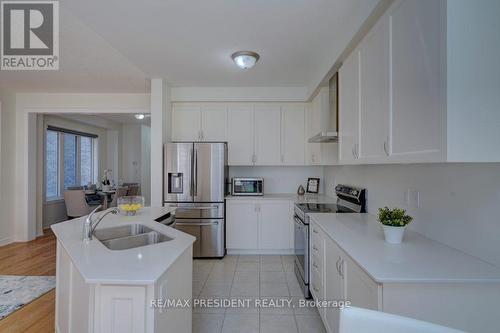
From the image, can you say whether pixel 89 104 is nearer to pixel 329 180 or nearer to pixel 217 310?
pixel 217 310

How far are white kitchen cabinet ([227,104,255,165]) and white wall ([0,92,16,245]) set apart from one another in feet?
12.3

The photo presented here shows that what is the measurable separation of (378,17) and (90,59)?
301 centimetres

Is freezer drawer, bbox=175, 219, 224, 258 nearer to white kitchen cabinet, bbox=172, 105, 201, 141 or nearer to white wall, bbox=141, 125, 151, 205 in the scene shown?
white kitchen cabinet, bbox=172, 105, 201, 141

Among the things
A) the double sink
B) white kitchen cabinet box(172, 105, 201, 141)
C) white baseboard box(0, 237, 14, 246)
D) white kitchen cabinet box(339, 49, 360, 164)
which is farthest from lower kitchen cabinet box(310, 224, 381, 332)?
white baseboard box(0, 237, 14, 246)

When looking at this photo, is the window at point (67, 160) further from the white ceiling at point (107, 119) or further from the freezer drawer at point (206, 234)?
the freezer drawer at point (206, 234)

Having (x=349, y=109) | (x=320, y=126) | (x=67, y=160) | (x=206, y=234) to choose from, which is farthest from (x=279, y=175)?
(x=67, y=160)

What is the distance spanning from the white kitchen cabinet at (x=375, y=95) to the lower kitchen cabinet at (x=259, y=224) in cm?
202

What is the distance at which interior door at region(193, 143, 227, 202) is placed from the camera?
12.0 feet

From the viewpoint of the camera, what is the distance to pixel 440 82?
108cm

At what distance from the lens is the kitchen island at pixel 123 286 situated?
3.80ft

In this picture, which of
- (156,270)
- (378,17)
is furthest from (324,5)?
(156,270)

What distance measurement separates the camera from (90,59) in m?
2.93

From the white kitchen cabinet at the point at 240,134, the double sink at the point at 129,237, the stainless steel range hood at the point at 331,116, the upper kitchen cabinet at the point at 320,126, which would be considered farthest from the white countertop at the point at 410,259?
the white kitchen cabinet at the point at 240,134

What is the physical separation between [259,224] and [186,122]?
1989 millimetres
